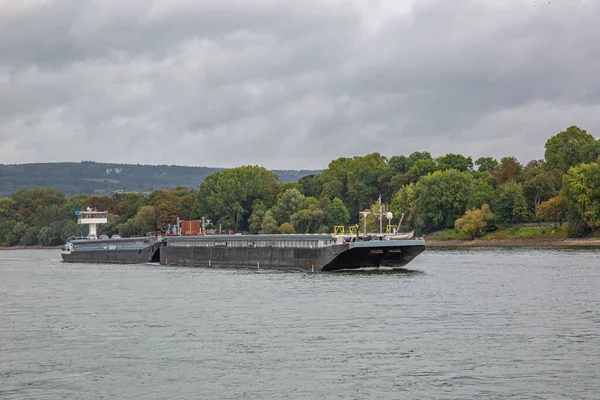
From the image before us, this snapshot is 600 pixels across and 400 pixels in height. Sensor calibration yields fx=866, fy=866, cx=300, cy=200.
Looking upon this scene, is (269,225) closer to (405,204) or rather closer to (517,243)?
(405,204)

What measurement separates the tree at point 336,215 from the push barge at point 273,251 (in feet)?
216

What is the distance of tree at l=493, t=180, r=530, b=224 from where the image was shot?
478ft

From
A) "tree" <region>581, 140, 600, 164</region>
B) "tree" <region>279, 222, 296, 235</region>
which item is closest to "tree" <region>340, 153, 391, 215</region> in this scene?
"tree" <region>279, 222, 296, 235</region>

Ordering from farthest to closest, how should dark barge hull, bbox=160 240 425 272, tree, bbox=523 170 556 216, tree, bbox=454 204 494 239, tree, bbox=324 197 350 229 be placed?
tree, bbox=324 197 350 229 < tree, bbox=523 170 556 216 < tree, bbox=454 204 494 239 < dark barge hull, bbox=160 240 425 272

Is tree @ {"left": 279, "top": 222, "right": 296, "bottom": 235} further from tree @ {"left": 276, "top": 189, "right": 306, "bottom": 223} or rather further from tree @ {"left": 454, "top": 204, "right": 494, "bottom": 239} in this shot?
tree @ {"left": 454, "top": 204, "right": 494, "bottom": 239}

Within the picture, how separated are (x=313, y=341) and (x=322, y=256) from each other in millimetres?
36136

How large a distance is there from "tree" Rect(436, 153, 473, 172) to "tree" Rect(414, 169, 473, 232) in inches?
→ 994

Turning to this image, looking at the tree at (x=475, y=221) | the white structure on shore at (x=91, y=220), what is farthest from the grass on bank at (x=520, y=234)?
the white structure on shore at (x=91, y=220)

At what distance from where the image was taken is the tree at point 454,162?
615ft

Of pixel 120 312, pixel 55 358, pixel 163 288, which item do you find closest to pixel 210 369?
pixel 55 358

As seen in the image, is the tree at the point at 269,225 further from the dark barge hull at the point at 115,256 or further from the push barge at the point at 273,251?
the push barge at the point at 273,251

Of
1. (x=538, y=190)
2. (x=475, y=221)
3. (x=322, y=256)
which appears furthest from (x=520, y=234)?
(x=322, y=256)

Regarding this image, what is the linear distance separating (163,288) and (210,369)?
32811mm

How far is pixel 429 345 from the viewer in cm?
3409
